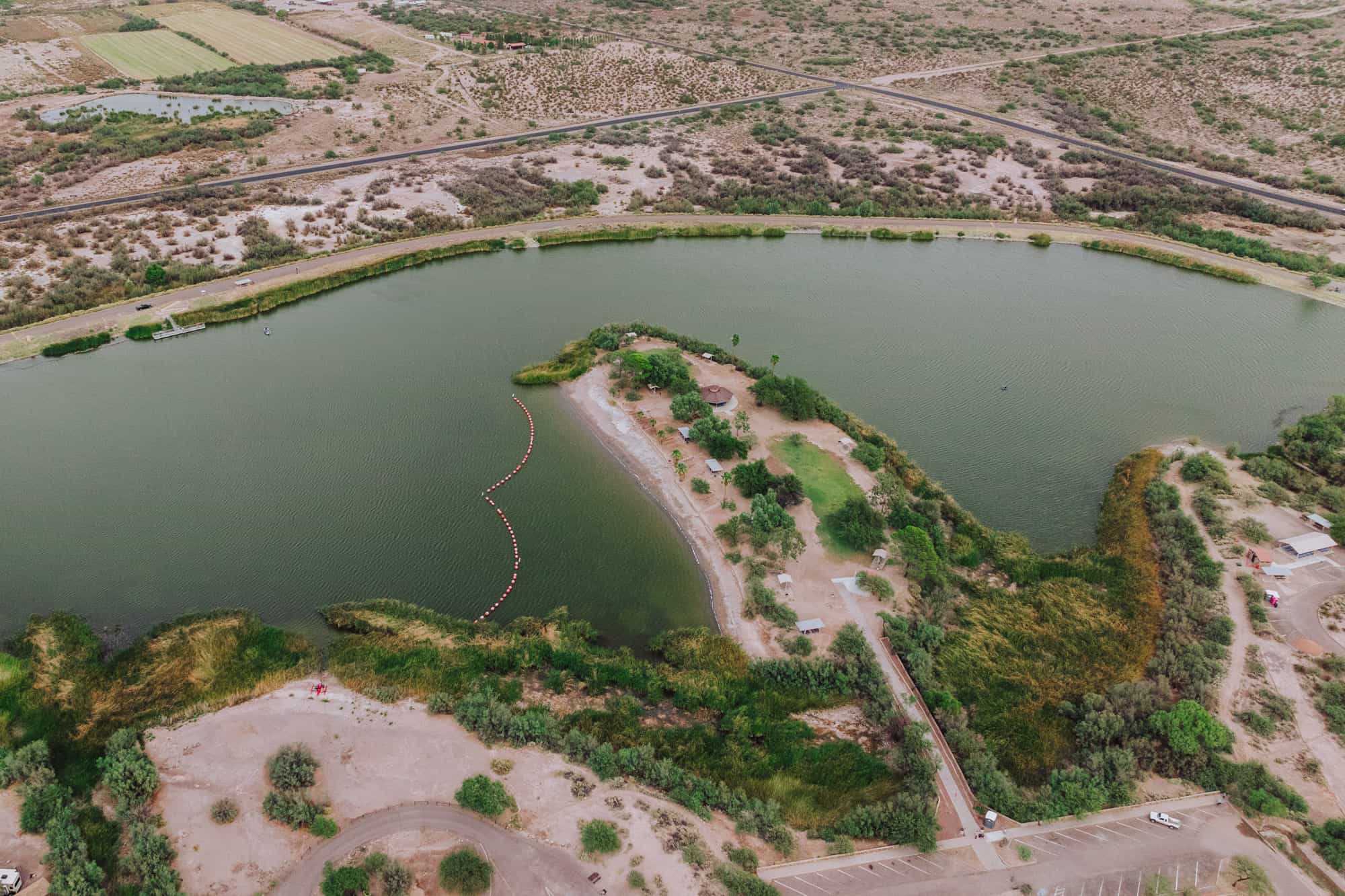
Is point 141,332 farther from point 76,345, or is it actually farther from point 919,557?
point 919,557

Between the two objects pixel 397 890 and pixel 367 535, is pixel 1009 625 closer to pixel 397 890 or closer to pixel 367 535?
pixel 397 890

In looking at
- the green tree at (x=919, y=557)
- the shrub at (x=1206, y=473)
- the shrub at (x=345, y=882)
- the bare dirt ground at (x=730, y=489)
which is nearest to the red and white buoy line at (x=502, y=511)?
the bare dirt ground at (x=730, y=489)

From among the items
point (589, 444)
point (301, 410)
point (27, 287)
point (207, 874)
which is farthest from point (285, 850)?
point (27, 287)

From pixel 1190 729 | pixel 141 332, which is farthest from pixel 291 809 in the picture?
pixel 141 332

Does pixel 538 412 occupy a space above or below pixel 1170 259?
below

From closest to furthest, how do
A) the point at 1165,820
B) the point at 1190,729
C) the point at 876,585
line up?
the point at 1165,820, the point at 1190,729, the point at 876,585

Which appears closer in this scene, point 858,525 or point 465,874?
point 465,874
